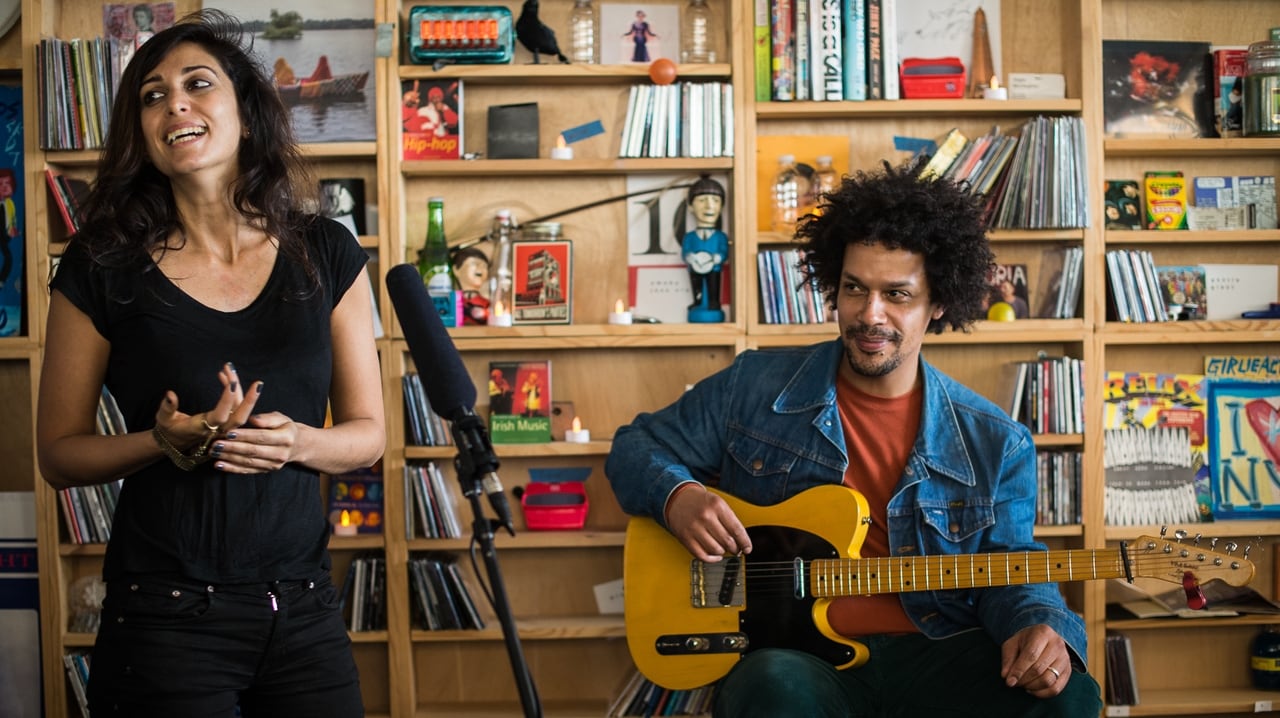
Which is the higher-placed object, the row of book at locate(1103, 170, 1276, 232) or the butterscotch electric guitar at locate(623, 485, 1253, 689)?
the row of book at locate(1103, 170, 1276, 232)

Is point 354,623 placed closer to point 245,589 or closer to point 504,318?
point 504,318

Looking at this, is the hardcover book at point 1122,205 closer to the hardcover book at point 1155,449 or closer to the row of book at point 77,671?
the hardcover book at point 1155,449

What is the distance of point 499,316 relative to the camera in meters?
2.89

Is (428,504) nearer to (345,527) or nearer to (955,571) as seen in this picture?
(345,527)

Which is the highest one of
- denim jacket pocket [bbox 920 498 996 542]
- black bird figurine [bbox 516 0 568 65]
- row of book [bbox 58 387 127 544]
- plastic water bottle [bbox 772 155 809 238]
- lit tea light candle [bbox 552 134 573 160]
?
black bird figurine [bbox 516 0 568 65]

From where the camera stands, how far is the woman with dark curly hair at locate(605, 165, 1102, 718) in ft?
5.98

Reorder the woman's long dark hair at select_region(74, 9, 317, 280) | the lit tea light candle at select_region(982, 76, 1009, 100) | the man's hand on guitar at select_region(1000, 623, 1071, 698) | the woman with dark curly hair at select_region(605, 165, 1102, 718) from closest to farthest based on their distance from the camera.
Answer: the woman's long dark hair at select_region(74, 9, 317, 280) < the man's hand on guitar at select_region(1000, 623, 1071, 698) < the woman with dark curly hair at select_region(605, 165, 1102, 718) < the lit tea light candle at select_region(982, 76, 1009, 100)

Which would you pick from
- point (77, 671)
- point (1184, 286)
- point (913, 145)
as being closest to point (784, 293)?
point (913, 145)

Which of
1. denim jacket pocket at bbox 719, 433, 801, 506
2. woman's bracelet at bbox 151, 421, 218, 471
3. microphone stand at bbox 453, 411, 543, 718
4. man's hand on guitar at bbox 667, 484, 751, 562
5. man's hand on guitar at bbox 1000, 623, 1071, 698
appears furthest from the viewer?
denim jacket pocket at bbox 719, 433, 801, 506

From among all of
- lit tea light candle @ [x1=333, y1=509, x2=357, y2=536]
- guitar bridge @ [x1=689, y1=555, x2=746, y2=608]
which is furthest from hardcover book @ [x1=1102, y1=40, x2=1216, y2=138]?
lit tea light candle @ [x1=333, y1=509, x2=357, y2=536]

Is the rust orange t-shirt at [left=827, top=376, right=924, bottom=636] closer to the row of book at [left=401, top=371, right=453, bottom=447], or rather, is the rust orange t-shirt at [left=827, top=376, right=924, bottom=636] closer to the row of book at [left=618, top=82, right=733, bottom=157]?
the row of book at [left=618, top=82, right=733, bottom=157]

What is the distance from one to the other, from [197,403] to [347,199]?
5.66 feet

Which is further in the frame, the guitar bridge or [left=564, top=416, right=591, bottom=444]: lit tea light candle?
[left=564, top=416, right=591, bottom=444]: lit tea light candle

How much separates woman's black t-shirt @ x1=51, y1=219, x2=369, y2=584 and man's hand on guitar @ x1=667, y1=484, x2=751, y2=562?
29.5 inches
